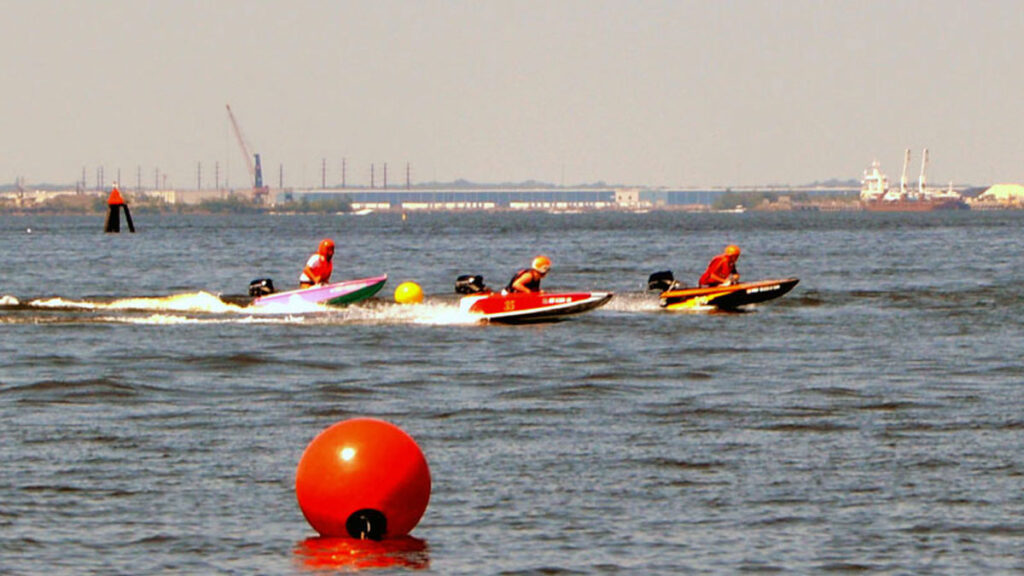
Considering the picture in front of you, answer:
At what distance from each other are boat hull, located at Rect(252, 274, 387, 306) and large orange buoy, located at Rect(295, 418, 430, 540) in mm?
25347

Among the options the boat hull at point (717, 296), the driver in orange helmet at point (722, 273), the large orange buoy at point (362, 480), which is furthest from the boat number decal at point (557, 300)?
the large orange buoy at point (362, 480)

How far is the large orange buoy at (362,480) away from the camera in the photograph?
45.4 ft

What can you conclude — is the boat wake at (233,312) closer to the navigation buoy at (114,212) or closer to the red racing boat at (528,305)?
the red racing boat at (528,305)

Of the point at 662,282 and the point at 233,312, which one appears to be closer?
the point at 233,312

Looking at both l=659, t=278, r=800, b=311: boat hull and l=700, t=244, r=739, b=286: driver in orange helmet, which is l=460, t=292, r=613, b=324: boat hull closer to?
l=659, t=278, r=800, b=311: boat hull

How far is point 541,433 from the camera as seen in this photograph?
21.0 metres

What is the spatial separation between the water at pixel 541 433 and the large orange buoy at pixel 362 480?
29 cm

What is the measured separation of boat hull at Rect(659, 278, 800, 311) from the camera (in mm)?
40500

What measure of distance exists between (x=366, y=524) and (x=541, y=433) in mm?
6885

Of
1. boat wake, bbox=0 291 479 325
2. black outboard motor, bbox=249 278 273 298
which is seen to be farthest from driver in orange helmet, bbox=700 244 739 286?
black outboard motor, bbox=249 278 273 298

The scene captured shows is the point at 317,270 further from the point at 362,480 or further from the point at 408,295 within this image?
the point at 362,480

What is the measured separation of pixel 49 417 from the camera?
2252cm

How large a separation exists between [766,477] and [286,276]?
5168 cm

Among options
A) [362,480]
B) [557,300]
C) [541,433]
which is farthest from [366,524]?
[557,300]
